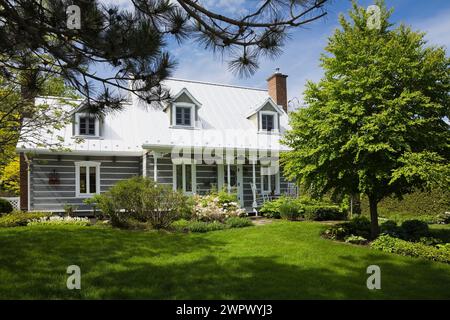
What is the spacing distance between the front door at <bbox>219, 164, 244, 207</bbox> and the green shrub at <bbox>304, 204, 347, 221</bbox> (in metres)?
4.85

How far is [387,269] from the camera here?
734 centimetres

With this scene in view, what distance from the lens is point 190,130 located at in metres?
19.3

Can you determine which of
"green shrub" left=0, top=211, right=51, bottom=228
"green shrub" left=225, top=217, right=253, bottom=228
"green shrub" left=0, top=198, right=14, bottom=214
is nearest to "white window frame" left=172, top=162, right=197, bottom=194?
"green shrub" left=225, top=217, right=253, bottom=228

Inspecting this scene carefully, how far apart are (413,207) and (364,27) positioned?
408 inches

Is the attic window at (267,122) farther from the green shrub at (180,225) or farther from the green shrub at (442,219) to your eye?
the green shrub at (180,225)

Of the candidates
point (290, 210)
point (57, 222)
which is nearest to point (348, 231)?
point (290, 210)

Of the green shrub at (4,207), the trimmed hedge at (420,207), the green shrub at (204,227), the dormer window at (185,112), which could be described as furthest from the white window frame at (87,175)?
the trimmed hedge at (420,207)

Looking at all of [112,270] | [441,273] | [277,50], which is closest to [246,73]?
[277,50]

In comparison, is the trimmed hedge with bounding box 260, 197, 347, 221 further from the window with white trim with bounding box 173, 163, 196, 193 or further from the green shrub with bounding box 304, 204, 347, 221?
the window with white trim with bounding box 173, 163, 196, 193

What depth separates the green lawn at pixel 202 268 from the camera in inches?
223

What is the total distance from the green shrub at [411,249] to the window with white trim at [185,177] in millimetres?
10683

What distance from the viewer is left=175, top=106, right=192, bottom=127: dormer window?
63.5 feet

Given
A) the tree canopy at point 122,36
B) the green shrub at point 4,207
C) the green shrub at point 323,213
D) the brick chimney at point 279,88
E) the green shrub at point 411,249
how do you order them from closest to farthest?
the tree canopy at point 122,36, the green shrub at point 411,249, the green shrub at point 323,213, the green shrub at point 4,207, the brick chimney at point 279,88
